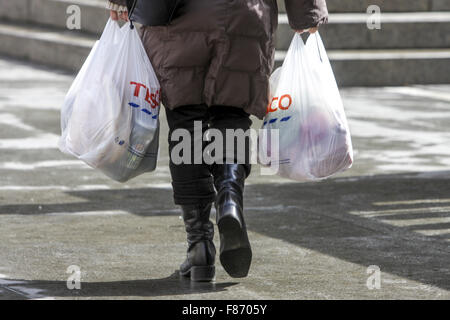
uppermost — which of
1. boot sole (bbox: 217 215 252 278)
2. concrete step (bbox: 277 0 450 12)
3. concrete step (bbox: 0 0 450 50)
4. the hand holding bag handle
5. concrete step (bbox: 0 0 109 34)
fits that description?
concrete step (bbox: 0 0 109 34)

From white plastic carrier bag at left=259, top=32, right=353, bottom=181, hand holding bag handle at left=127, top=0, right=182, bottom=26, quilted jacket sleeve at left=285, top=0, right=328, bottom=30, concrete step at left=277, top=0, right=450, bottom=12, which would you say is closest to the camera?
hand holding bag handle at left=127, top=0, right=182, bottom=26

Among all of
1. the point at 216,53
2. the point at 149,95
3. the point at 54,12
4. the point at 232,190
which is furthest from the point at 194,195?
the point at 54,12

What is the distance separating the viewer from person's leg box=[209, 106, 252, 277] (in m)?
4.81

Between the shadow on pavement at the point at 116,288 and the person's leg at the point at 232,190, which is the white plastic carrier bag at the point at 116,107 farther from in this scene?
the shadow on pavement at the point at 116,288

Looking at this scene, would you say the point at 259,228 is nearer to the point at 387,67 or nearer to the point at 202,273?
the point at 202,273

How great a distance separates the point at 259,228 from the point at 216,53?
154 centimetres

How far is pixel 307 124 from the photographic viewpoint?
17.4 feet

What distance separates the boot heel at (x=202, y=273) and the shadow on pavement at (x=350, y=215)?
0.09 meters

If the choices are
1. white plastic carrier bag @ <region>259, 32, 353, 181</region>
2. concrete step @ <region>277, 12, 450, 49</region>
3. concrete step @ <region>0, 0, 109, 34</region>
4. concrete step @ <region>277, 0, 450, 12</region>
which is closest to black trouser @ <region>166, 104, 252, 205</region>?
white plastic carrier bag @ <region>259, 32, 353, 181</region>

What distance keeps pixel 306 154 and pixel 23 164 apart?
3494 mm

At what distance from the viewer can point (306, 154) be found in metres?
5.31

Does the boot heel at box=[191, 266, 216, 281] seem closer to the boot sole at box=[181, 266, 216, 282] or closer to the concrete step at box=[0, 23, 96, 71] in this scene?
the boot sole at box=[181, 266, 216, 282]

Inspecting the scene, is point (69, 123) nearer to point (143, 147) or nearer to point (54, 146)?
point (143, 147)

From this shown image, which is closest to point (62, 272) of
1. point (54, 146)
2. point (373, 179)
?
point (373, 179)
